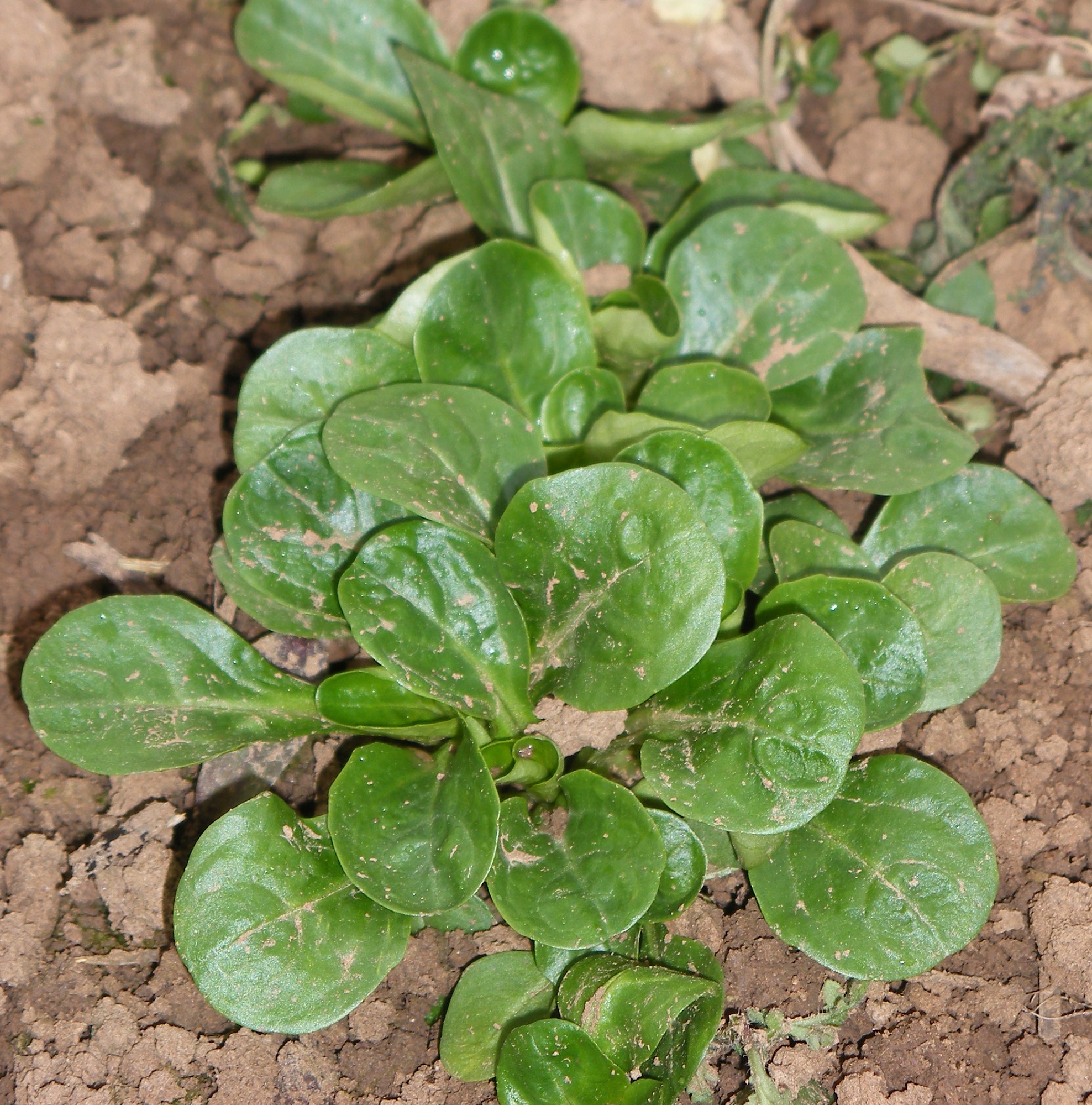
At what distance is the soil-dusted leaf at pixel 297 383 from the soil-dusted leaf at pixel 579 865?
2.26 ft

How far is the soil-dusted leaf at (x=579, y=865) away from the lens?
139 centimetres

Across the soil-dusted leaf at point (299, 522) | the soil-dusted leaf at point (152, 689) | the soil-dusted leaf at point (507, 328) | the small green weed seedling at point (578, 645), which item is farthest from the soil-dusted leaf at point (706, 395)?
the soil-dusted leaf at point (152, 689)

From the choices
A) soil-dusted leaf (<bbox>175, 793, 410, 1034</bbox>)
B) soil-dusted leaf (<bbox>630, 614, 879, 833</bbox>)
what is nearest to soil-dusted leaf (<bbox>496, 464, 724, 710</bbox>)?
soil-dusted leaf (<bbox>630, 614, 879, 833</bbox>)

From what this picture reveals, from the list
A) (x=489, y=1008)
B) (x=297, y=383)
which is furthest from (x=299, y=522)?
(x=489, y=1008)

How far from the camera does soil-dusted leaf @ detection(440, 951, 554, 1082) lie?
1457mm

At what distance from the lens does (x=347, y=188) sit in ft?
6.95

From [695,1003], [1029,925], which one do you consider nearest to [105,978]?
[695,1003]

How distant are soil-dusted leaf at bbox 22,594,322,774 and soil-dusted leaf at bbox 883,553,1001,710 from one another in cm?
95

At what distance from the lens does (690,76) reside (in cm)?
240

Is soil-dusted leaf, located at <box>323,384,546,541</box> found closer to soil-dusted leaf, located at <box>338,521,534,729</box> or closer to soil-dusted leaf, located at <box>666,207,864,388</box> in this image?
soil-dusted leaf, located at <box>338,521,534,729</box>

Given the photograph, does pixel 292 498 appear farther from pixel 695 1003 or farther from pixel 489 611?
pixel 695 1003

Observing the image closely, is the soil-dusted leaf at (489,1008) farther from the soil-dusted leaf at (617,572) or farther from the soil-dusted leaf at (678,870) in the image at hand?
the soil-dusted leaf at (617,572)

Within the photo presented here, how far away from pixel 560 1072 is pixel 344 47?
Result: 1.96 metres

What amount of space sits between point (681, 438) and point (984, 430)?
846 mm
